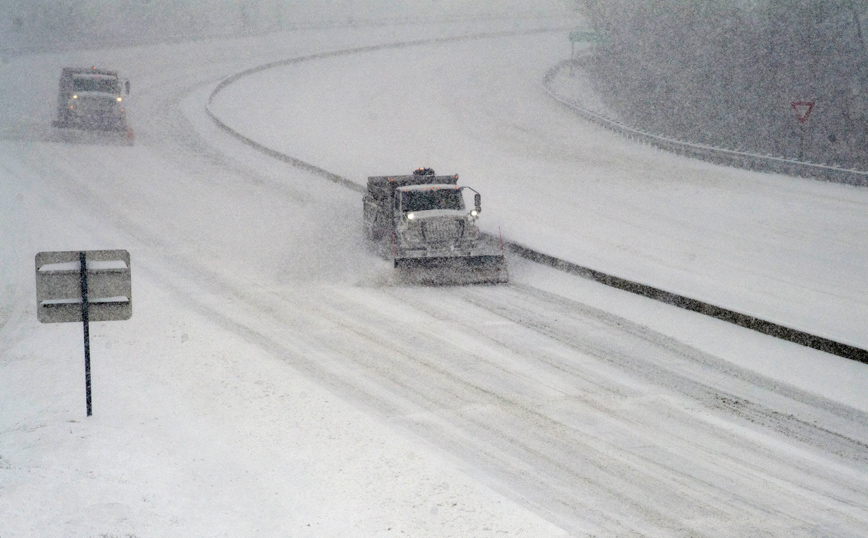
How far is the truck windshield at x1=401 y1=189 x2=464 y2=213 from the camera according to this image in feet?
62.6

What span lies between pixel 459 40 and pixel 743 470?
66403 millimetres

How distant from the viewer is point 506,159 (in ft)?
108

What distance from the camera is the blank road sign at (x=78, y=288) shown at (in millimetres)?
9609

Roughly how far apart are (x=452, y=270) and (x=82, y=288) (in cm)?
898

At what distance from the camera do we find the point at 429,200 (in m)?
Answer: 19.1

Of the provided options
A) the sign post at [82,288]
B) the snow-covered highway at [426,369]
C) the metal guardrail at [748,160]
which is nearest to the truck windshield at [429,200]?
the snow-covered highway at [426,369]

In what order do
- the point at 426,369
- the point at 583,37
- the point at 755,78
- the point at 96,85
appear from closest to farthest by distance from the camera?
the point at 426,369, the point at 96,85, the point at 755,78, the point at 583,37

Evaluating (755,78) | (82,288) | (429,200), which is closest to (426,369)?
(82,288)

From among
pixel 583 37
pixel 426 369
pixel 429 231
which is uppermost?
pixel 583 37

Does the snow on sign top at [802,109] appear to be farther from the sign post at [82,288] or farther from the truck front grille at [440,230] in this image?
the sign post at [82,288]

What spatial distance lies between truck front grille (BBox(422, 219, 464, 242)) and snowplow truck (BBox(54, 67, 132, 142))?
58.8 feet

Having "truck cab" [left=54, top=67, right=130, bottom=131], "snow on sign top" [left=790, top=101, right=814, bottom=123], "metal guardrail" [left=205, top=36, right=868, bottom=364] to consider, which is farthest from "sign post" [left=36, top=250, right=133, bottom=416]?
"truck cab" [left=54, top=67, right=130, bottom=131]

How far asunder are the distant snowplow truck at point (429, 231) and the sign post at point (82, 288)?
318 inches

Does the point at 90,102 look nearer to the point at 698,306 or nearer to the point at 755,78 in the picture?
the point at 698,306
